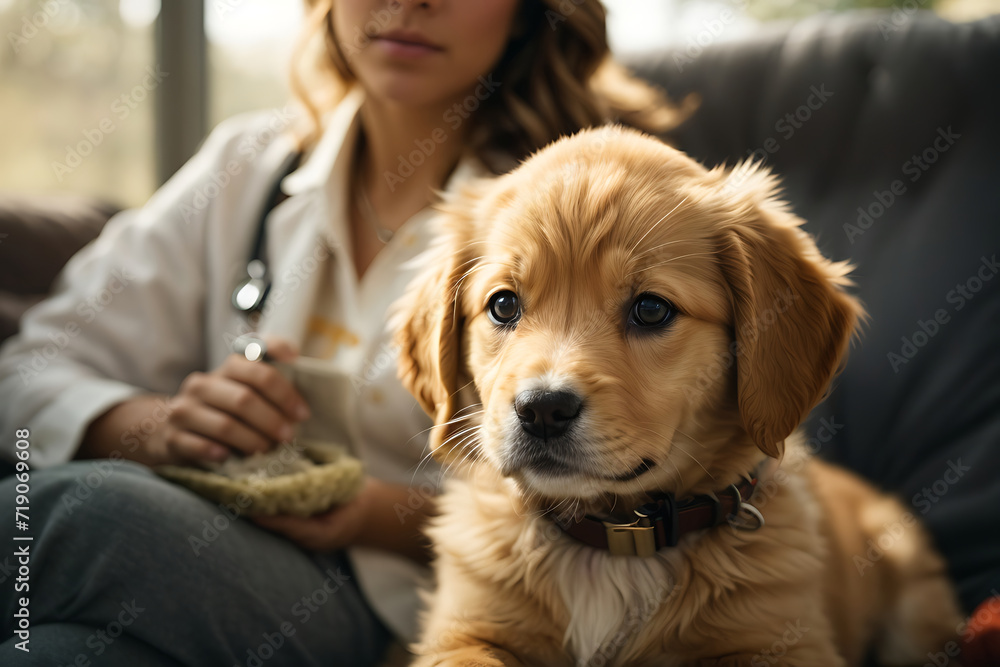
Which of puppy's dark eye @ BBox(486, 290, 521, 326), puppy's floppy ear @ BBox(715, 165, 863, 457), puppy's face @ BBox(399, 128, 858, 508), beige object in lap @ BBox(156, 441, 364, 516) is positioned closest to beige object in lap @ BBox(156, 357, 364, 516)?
beige object in lap @ BBox(156, 441, 364, 516)

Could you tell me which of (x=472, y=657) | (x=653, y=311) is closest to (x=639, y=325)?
(x=653, y=311)

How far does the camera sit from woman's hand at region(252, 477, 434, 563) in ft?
5.72

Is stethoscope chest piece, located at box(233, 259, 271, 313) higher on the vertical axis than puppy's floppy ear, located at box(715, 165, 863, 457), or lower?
lower

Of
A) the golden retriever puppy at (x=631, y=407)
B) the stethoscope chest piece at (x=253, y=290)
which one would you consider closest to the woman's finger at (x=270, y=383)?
the stethoscope chest piece at (x=253, y=290)

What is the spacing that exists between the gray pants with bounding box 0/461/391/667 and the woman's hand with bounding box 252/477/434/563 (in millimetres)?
77

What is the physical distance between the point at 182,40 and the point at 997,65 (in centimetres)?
362

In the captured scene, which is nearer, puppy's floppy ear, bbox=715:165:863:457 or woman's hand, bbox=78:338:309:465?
puppy's floppy ear, bbox=715:165:863:457

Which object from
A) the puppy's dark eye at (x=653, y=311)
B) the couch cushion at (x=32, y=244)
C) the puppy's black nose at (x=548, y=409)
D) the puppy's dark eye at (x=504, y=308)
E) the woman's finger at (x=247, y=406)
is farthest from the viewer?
the couch cushion at (x=32, y=244)

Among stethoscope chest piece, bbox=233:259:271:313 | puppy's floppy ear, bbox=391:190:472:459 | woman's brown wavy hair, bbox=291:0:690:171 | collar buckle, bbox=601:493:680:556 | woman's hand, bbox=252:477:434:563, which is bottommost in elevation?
woman's hand, bbox=252:477:434:563

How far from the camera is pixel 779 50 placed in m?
2.77

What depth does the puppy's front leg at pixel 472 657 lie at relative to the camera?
1330 millimetres

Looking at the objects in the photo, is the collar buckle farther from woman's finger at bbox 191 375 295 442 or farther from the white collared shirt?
woman's finger at bbox 191 375 295 442

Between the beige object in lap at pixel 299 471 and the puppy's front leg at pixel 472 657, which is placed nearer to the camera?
the puppy's front leg at pixel 472 657

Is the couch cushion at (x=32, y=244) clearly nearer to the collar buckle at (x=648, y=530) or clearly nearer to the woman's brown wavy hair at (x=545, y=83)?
the woman's brown wavy hair at (x=545, y=83)
